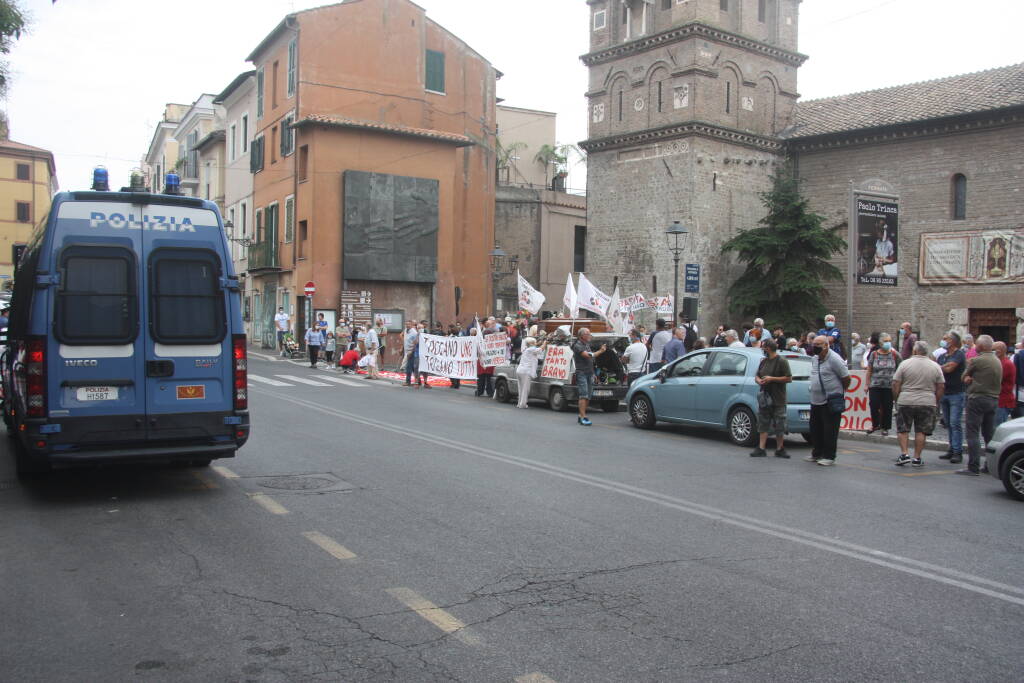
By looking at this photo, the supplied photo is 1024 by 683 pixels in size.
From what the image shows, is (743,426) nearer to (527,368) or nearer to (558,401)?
(558,401)

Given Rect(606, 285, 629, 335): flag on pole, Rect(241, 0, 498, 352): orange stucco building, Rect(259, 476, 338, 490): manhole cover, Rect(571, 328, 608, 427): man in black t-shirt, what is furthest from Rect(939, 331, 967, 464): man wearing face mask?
Rect(241, 0, 498, 352): orange stucco building

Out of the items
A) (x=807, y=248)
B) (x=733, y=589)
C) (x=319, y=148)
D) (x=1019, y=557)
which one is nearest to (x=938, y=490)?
(x=1019, y=557)

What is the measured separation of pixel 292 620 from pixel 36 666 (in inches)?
51.3

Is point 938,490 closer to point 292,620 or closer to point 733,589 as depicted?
point 733,589

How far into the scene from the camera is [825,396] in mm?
12250

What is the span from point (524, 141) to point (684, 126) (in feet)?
88.0

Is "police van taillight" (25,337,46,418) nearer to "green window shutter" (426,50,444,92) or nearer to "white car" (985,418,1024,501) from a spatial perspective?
Result: "white car" (985,418,1024,501)

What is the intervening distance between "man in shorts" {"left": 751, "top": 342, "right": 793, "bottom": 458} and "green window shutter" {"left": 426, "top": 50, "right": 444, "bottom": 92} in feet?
103

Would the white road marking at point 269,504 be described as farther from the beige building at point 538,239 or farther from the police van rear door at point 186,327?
the beige building at point 538,239

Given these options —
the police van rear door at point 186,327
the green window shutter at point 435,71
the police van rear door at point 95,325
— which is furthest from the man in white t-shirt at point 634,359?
the green window shutter at point 435,71

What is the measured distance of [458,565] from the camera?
6254mm

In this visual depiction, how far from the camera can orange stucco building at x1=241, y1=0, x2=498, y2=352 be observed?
3781 centimetres

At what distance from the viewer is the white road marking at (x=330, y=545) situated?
6.45m

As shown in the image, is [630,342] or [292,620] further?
[630,342]
